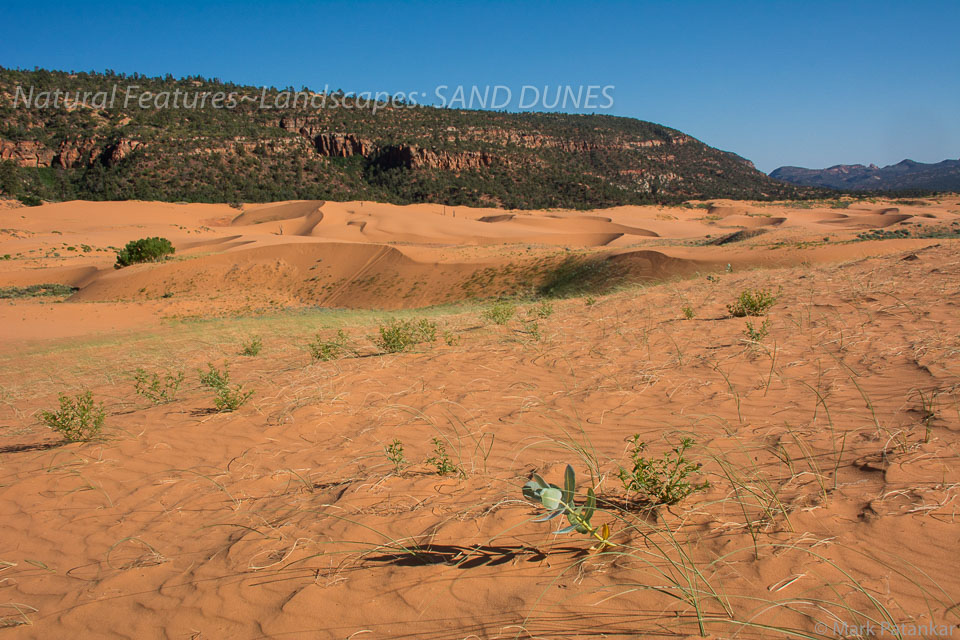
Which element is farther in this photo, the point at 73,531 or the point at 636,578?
the point at 73,531

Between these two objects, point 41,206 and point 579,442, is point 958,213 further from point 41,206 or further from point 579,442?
point 41,206

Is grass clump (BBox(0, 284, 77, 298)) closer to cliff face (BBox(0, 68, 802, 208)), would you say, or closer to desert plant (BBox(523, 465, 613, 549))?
desert plant (BBox(523, 465, 613, 549))

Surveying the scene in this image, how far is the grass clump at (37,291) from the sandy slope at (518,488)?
19.2m

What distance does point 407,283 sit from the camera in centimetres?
2062

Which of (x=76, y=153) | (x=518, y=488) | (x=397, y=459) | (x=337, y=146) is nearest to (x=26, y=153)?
(x=76, y=153)

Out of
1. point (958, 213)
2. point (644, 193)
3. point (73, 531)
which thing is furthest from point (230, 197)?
point (958, 213)

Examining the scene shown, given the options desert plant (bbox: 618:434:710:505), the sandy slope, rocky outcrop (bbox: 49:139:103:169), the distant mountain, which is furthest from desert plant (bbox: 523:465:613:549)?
the distant mountain

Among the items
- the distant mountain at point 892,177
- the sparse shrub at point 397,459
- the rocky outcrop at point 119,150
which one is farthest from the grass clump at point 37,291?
the distant mountain at point 892,177

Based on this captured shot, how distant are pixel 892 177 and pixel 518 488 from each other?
192 metres

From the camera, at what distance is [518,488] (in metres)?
2.69

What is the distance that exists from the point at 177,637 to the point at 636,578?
1735 millimetres

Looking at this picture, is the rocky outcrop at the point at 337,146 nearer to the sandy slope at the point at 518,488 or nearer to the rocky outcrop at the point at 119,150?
the rocky outcrop at the point at 119,150

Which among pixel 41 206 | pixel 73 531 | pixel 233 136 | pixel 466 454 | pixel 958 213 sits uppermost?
pixel 233 136

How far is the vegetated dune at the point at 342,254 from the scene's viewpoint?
1688 cm
